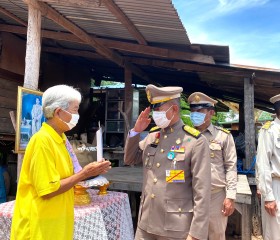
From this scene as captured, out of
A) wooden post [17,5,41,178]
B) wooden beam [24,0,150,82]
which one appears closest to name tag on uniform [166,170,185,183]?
wooden post [17,5,41,178]

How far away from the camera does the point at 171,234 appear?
213cm

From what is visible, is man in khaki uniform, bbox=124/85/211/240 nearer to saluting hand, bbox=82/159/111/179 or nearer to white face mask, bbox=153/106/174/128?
white face mask, bbox=153/106/174/128

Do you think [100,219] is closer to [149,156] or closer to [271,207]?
[149,156]

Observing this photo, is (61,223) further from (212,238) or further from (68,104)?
(212,238)

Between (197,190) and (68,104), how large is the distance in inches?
41.0

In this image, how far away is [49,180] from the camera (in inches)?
70.1

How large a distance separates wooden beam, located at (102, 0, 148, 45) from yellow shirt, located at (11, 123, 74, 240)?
2.60m

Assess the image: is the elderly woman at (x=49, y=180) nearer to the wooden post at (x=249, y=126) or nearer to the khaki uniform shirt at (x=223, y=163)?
the khaki uniform shirt at (x=223, y=163)

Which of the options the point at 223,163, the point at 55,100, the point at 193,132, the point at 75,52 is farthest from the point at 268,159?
the point at 75,52

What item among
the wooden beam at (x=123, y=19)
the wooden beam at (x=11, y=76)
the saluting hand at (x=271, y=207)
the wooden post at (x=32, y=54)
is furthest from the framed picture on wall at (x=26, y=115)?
the wooden beam at (x=11, y=76)

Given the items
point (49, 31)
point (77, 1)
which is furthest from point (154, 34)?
point (49, 31)

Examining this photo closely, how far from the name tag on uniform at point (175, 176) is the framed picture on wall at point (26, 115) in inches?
83.2

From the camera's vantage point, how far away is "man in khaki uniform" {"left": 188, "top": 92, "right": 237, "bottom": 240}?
3.13 metres

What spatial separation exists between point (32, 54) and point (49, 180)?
2.58 meters
